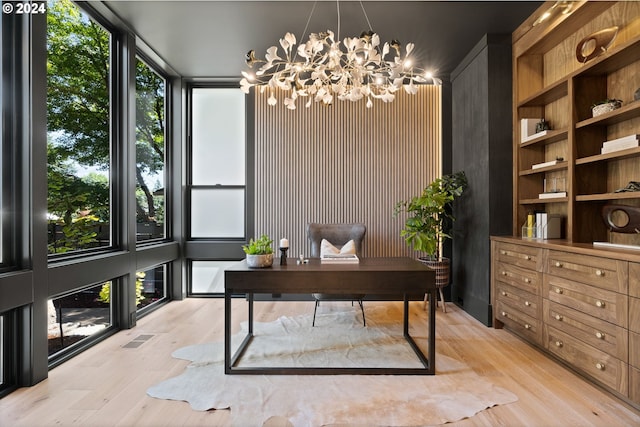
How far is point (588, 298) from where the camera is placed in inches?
93.7

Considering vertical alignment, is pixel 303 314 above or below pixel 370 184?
below

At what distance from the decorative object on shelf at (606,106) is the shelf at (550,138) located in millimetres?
287

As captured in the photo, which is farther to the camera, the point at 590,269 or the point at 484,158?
the point at 484,158

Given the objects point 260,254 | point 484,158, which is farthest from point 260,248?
point 484,158

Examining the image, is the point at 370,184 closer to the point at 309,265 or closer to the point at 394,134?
the point at 394,134

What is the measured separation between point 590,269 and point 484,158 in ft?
5.56

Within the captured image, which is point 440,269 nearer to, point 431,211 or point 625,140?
point 431,211

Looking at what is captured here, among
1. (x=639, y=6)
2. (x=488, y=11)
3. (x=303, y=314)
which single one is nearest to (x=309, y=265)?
(x=303, y=314)

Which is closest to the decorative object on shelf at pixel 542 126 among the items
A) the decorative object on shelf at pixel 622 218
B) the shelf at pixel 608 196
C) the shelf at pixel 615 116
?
the shelf at pixel 615 116

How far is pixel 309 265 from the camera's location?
114 inches

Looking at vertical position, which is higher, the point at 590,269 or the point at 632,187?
the point at 632,187

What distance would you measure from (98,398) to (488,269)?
3529 mm

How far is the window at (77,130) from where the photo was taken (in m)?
2.80

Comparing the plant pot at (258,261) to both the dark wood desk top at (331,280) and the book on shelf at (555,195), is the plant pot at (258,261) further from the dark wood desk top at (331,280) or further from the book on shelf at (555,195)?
the book on shelf at (555,195)
